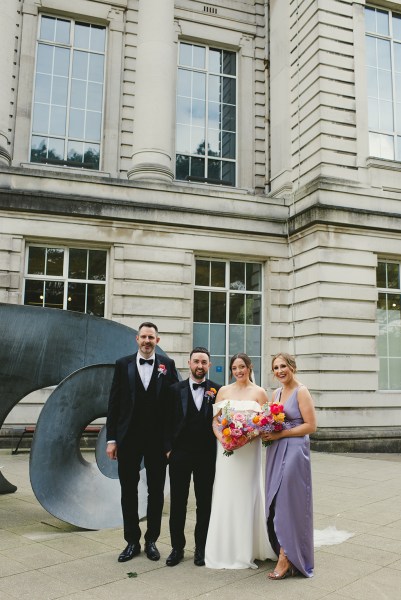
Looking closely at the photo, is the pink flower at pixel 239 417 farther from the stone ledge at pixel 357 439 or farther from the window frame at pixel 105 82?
the window frame at pixel 105 82

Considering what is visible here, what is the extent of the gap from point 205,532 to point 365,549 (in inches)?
62.4

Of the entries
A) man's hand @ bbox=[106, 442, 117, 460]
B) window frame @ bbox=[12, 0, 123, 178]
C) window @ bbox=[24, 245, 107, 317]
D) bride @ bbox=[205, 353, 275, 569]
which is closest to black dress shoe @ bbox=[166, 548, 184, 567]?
bride @ bbox=[205, 353, 275, 569]

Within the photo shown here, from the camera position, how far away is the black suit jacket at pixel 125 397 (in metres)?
4.80

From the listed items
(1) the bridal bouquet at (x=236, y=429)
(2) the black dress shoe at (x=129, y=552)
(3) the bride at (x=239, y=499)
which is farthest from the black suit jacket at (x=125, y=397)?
(2) the black dress shoe at (x=129, y=552)

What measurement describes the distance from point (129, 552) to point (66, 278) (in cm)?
887

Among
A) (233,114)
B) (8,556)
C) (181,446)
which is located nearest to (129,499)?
(181,446)

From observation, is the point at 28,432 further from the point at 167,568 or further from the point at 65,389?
the point at 167,568

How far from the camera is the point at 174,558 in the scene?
14.7ft

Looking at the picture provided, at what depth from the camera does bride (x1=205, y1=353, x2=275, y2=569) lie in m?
4.42

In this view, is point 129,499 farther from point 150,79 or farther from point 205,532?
point 150,79

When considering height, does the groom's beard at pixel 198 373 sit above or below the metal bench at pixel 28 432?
above

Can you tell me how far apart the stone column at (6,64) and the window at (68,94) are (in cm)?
113

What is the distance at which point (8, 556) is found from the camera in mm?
4676

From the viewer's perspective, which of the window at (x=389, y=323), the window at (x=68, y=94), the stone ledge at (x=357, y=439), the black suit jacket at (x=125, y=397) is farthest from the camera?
the window at (x=68, y=94)
